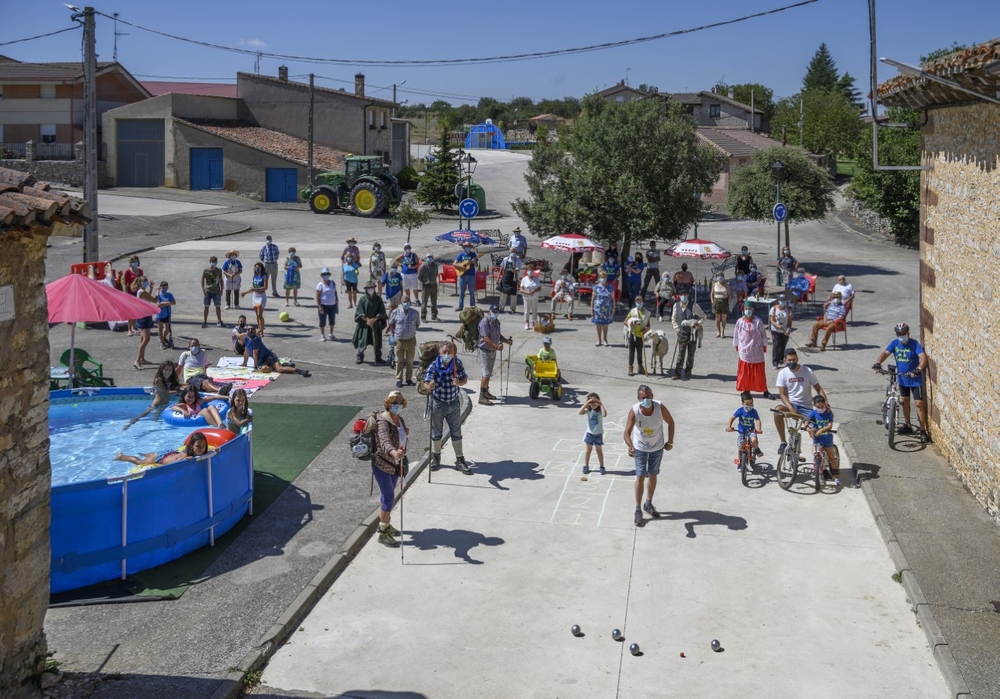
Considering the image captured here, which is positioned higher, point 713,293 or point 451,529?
point 713,293

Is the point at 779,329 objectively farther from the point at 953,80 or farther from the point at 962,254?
the point at 953,80

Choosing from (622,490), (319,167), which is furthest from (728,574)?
(319,167)

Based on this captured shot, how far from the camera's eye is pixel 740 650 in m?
9.45

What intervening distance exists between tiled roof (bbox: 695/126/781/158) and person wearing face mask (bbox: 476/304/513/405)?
133 feet

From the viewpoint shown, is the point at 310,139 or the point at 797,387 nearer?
the point at 797,387

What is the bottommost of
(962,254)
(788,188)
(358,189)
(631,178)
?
(962,254)

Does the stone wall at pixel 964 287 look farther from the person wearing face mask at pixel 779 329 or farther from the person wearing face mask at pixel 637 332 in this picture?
the person wearing face mask at pixel 637 332

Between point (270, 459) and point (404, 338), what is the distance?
452cm

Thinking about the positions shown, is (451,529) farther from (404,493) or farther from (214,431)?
(214,431)

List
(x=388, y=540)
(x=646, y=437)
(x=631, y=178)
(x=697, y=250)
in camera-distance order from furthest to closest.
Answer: (x=631, y=178)
(x=697, y=250)
(x=646, y=437)
(x=388, y=540)

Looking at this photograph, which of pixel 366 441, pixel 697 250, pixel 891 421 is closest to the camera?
pixel 366 441

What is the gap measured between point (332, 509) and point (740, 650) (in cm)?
532

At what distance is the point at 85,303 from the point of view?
1672cm

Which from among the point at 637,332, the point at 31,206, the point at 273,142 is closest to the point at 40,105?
the point at 273,142
